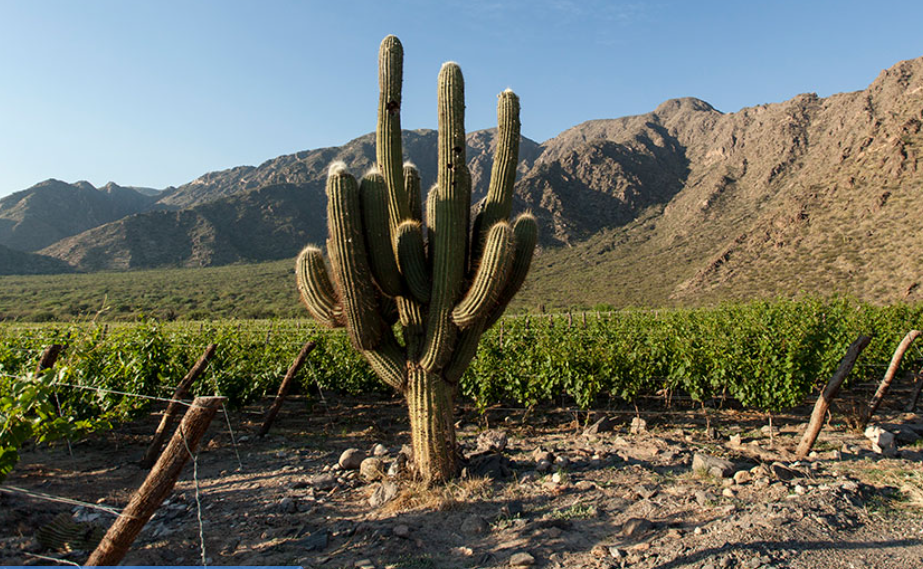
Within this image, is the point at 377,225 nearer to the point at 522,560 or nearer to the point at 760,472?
the point at 522,560

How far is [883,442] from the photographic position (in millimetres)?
6914

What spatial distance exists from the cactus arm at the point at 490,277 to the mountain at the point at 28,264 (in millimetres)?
62736

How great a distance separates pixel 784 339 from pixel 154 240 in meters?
65.5

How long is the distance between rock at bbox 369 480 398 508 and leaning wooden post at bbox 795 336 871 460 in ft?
16.5

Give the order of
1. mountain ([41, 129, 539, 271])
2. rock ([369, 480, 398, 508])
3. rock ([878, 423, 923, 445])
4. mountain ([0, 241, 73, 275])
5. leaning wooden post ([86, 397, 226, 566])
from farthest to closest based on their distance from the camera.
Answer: mountain ([41, 129, 539, 271]) < mountain ([0, 241, 73, 275]) < rock ([878, 423, 923, 445]) < rock ([369, 480, 398, 508]) < leaning wooden post ([86, 397, 226, 566])

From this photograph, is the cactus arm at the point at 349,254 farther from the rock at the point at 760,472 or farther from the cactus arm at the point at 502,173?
the rock at the point at 760,472

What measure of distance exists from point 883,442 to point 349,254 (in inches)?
290

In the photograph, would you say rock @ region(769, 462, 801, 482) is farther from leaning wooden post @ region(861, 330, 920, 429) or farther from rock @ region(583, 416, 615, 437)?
leaning wooden post @ region(861, 330, 920, 429)

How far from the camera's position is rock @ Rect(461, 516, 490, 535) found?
4.54m

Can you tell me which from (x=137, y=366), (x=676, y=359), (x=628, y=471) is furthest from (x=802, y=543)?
(x=137, y=366)

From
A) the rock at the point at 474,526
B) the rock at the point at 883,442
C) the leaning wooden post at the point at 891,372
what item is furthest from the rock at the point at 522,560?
the leaning wooden post at the point at 891,372

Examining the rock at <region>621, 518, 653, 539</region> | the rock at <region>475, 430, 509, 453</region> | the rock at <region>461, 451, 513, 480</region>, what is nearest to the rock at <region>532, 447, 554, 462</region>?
the rock at <region>461, 451, 513, 480</region>

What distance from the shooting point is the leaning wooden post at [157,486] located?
2.88 m

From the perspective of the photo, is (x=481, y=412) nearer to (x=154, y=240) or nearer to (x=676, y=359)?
(x=676, y=359)
